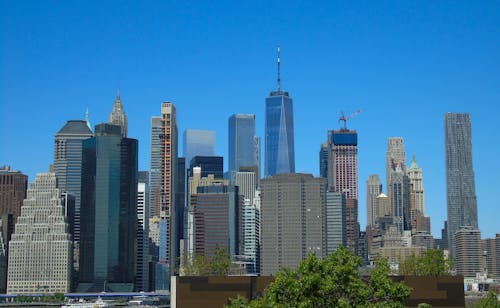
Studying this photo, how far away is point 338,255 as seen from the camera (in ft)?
145

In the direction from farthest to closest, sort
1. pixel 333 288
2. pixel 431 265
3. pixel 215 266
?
pixel 215 266
pixel 431 265
pixel 333 288

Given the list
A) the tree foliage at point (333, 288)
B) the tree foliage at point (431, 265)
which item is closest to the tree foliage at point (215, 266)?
the tree foliage at point (431, 265)

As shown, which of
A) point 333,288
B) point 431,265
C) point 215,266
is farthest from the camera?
point 215,266

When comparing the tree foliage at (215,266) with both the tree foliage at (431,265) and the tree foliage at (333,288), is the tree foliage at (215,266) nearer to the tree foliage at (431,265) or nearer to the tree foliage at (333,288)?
the tree foliage at (431,265)

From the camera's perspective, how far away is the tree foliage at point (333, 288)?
4131 cm

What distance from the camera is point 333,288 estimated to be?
1650 inches

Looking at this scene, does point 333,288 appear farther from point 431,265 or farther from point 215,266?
point 431,265

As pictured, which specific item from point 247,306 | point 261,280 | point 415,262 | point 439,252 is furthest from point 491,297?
point 247,306

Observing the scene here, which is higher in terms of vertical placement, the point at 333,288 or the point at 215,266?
the point at 215,266

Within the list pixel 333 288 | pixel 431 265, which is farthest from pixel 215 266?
Result: pixel 333 288

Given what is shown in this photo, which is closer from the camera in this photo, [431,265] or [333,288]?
[333,288]

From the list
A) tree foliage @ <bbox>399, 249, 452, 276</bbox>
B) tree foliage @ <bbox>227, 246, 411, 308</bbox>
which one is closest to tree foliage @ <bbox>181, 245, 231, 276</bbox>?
tree foliage @ <bbox>399, 249, 452, 276</bbox>

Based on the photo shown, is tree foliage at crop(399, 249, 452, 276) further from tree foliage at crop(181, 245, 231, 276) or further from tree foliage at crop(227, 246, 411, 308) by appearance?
tree foliage at crop(227, 246, 411, 308)

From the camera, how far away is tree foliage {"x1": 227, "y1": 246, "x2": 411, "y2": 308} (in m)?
41.3
